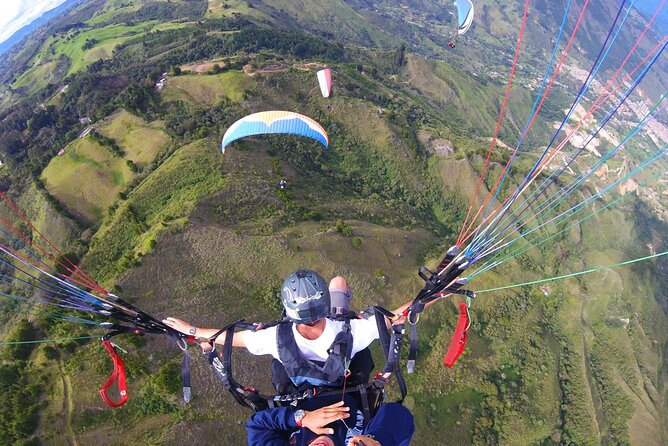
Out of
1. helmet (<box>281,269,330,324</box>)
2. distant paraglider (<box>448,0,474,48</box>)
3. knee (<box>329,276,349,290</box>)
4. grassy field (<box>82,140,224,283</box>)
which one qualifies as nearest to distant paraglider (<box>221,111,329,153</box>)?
grassy field (<box>82,140,224,283</box>)

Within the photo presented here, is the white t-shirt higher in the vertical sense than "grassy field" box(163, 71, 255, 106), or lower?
higher

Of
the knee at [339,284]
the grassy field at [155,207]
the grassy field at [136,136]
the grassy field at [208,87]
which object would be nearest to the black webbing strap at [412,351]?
the knee at [339,284]

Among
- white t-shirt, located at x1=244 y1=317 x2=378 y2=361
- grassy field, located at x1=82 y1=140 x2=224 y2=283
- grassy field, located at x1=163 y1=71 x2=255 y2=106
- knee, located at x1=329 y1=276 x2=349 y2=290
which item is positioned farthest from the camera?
grassy field, located at x1=163 y1=71 x2=255 y2=106

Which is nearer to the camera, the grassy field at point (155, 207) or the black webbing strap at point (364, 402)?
the black webbing strap at point (364, 402)

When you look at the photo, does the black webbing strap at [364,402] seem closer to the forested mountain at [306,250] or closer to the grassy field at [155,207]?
the forested mountain at [306,250]

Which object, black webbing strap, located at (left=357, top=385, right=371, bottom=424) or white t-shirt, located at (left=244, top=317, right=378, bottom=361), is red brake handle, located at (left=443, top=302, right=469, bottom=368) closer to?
white t-shirt, located at (left=244, top=317, right=378, bottom=361)

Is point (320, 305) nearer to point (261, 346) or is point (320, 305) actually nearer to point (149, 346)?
point (261, 346)
